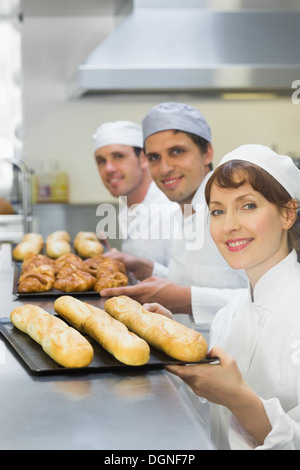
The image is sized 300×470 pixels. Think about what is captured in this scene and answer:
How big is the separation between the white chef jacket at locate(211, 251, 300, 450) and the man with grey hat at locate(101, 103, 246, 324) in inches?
20.2

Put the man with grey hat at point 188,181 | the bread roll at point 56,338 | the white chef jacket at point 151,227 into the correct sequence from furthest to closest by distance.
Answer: the white chef jacket at point 151,227 < the man with grey hat at point 188,181 < the bread roll at point 56,338

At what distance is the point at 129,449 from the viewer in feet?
2.38

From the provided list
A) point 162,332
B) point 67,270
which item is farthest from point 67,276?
point 162,332

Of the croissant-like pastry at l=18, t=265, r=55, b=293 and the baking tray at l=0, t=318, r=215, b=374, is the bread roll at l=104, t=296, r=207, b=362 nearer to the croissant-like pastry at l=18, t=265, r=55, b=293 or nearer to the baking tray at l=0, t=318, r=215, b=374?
the baking tray at l=0, t=318, r=215, b=374

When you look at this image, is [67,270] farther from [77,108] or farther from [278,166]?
[77,108]

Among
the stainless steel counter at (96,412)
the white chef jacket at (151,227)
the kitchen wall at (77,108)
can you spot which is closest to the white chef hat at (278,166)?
the stainless steel counter at (96,412)

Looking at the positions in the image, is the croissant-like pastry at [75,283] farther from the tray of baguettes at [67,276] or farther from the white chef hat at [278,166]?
the white chef hat at [278,166]

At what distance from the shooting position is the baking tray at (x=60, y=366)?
3.17 feet

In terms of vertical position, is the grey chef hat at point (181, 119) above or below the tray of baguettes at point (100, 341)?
above

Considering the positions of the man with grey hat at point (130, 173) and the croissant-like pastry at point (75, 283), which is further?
the man with grey hat at point (130, 173)

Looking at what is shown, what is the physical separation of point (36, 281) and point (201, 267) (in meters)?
0.55

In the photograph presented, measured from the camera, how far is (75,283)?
1684mm

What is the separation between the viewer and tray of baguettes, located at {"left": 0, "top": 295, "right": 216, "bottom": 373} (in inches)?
38.2

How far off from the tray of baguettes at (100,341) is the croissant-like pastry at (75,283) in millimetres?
445
